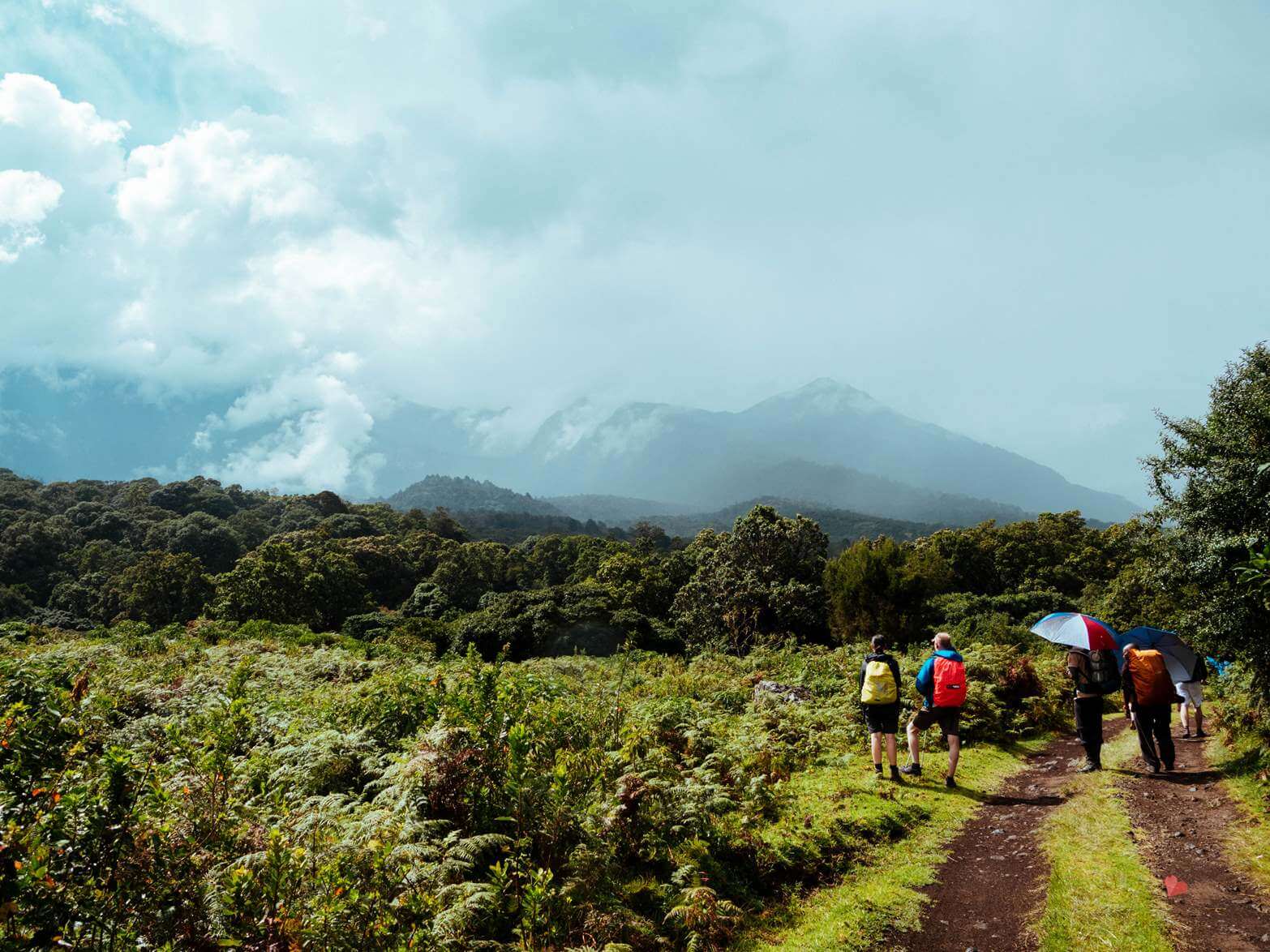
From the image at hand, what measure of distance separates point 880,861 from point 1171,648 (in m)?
8.43

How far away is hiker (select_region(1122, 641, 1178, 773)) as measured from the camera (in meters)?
8.95

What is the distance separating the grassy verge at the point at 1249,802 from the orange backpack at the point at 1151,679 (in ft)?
3.42

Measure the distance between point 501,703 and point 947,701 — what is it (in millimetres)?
6267

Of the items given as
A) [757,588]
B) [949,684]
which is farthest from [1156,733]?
[757,588]

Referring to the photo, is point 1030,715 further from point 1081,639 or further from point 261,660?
point 261,660

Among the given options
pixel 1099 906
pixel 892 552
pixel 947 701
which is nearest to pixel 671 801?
pixel 1099 906

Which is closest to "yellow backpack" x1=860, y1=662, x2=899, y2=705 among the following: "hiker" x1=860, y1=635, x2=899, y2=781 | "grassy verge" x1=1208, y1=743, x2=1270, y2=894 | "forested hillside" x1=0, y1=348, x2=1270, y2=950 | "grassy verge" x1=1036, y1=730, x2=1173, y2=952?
"hiker" x1=860, y1=635, x2=899, y2=781

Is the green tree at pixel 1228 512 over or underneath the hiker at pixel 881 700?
over

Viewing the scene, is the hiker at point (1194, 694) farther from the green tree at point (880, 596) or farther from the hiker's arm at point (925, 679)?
the green tree at point (880, 596)

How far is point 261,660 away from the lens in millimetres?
17562

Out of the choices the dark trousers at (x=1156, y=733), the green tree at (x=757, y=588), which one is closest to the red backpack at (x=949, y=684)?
the dark trousers at (x=1156, y=733)

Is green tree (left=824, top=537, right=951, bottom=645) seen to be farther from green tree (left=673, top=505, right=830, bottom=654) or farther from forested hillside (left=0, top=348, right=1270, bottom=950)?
forested hillside (left=0, top=348, right=1270, bottom=950)

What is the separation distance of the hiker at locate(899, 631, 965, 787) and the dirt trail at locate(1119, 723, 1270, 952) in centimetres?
201

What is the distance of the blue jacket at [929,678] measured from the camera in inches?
358
